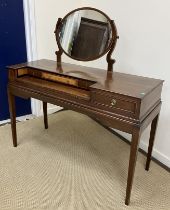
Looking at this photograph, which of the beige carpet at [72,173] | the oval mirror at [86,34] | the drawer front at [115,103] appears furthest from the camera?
the oval mirror at [86,34]

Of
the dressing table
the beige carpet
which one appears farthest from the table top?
the beige carpet

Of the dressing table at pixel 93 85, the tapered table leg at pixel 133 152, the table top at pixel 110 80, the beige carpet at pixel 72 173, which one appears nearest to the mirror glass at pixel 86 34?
the dressing table at pixel 93 85

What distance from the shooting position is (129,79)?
Result: 1567mm

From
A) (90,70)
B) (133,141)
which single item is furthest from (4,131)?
(133,141)

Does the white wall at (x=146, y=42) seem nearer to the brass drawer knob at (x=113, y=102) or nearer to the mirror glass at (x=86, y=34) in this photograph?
the mirror glass at (x=86, y=34)

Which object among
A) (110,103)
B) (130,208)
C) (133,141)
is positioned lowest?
(130,208)

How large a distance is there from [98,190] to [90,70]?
0.84 metres

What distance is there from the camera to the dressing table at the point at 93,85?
1.32m

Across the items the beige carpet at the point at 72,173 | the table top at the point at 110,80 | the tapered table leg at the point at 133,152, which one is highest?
the table top at the point at 110,80

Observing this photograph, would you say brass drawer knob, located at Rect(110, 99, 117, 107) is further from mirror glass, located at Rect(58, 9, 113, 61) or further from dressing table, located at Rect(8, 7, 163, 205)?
mirror glass, located at Rect(58, 9, 113, 61)

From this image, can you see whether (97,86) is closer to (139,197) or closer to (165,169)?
(139,197)

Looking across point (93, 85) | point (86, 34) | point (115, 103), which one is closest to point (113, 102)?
point (115, 103)

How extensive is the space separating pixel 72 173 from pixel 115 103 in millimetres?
728

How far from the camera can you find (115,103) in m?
1.34
